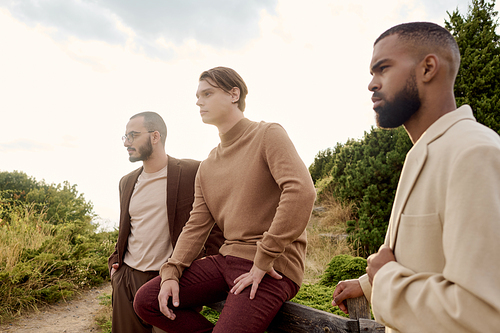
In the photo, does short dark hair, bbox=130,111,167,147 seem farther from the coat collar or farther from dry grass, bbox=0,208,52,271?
dry grass, bbox=0,208,52,271

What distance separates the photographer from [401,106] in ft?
4.39

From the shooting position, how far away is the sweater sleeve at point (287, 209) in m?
2.00

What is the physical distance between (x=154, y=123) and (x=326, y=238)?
556 centimetres

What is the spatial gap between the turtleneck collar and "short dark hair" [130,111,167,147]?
1.46 metres

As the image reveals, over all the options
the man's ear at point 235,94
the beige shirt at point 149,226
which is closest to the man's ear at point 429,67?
the man's ear at point 235,94

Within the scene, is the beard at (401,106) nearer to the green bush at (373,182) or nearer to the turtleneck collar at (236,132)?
the turtleneck collar at (236,132)

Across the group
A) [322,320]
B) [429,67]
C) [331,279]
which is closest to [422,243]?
[429,67]

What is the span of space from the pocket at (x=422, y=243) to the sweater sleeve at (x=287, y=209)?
33.2 inches

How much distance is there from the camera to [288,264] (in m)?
2.18

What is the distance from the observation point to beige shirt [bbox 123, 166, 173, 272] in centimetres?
340

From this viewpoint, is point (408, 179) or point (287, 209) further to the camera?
point (287, 209)

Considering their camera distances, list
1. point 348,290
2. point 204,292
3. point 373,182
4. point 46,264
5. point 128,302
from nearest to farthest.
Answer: point 348,290, point 204,292, point 128,302, point 46,264, point 373,182

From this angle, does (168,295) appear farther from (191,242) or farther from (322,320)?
(322,320)

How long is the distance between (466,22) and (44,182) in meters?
20.0
